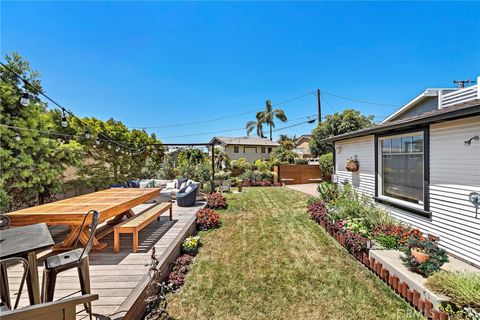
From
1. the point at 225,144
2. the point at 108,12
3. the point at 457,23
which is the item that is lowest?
the point at 225,144

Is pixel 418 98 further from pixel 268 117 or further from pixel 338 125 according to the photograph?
pixel 268 117

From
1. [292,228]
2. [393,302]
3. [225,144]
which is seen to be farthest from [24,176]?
[225,144]

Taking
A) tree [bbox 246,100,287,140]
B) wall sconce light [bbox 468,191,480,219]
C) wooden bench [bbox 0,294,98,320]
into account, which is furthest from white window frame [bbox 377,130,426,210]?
tree [bbox 246,100,287,140]

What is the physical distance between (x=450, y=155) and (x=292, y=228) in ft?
12.5

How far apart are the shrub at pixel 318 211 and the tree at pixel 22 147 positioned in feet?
26.9

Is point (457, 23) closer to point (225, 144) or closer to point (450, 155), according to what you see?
point (450, 155)

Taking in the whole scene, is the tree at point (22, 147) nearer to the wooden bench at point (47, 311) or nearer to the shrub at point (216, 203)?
the shrub at point (216, 203)

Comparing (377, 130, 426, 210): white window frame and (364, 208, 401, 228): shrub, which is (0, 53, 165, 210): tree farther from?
(377, 130, 426, 210): white window frame

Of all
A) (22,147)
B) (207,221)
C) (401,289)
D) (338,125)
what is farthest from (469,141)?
(338,125)

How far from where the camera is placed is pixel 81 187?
9664 millimetres

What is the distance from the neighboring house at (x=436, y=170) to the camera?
133 inches

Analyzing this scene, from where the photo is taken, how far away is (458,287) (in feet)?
7.56

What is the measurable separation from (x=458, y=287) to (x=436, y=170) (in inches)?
99.7

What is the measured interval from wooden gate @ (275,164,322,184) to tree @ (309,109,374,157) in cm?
204
